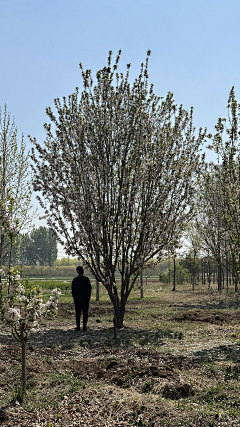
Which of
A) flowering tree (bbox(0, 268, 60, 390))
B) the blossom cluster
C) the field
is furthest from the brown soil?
the blossom cluster

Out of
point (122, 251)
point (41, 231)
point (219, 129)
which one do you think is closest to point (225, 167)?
point (219, 129)

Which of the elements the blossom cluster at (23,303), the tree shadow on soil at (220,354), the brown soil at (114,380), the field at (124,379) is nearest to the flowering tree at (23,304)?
the blossom cluster at (23,303)

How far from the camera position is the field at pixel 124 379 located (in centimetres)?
443

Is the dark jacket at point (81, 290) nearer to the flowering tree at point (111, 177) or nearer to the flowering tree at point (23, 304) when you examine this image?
the flowering tree at point (111, 177)

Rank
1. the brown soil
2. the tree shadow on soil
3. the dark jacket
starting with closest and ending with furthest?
the brown soil, the tree shadow on soil, the dark jacket

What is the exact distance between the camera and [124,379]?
567 cm

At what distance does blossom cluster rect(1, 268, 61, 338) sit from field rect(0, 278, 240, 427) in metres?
0.33

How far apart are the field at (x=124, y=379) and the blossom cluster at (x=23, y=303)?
33 cm

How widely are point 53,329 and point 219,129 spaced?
275 inches

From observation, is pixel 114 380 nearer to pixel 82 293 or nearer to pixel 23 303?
pixel 23 303

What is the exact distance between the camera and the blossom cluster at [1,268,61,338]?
16.3ft

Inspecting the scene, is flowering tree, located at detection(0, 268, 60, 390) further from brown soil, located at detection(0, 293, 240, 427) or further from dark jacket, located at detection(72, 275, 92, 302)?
dark jacket, located at detection(72, 275, 92, 302)

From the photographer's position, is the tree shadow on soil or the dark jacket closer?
the tree shadow on soil

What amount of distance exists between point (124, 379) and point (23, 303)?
1.94 m
